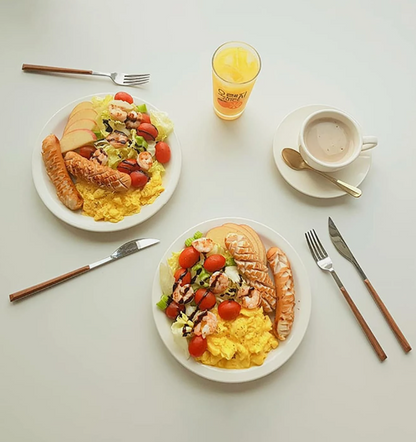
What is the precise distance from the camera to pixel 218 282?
4.84 ft

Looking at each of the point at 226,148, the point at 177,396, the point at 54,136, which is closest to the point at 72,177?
the point at 54,136

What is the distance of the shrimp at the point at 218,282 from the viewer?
4.84 feet

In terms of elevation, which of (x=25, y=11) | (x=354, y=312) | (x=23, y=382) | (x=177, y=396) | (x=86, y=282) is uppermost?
(x=25, y=11)

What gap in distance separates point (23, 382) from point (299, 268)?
1108 millimetres

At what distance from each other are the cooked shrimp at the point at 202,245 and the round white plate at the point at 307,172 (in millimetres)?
429

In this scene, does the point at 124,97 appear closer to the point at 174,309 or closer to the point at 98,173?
the point at 98,173

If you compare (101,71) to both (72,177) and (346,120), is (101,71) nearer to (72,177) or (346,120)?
(72,177)

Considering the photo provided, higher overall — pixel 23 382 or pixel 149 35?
pixel 149 35

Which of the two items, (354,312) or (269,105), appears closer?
(354,312)

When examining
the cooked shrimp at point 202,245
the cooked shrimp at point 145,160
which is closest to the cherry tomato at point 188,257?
the cooked shrimp at point 202,245

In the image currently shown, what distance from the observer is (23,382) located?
1.53m

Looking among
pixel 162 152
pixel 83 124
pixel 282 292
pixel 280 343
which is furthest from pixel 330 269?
pixel 83 124

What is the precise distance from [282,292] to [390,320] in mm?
455

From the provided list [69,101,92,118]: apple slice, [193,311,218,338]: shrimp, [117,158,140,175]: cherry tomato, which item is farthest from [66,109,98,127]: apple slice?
[193,311,218,338]: shrimp
